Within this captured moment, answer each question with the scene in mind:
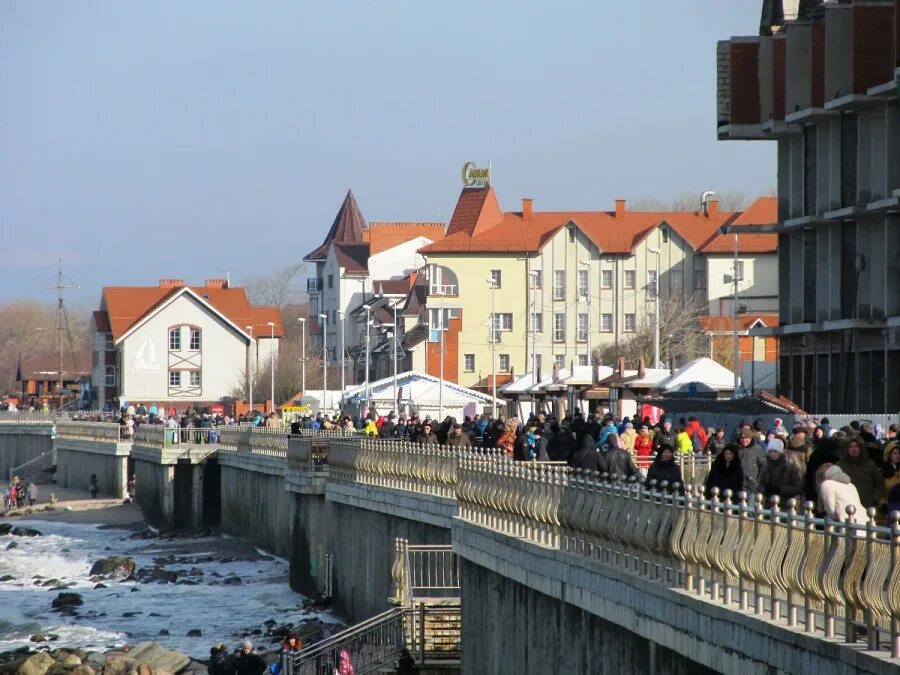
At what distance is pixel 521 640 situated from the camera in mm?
20844

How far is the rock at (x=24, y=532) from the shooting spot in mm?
66438

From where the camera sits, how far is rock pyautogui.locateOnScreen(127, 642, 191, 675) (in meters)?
34.1

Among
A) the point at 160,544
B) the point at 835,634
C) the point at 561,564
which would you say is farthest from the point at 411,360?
the point at 835,634

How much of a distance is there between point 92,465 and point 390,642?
60.6 metres

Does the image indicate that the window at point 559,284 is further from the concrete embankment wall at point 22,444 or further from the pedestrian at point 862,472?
the pedestrian at point 862,472

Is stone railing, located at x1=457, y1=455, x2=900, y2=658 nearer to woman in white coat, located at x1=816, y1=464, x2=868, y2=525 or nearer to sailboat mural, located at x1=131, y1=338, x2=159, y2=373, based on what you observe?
woman in white coat, located at x1=816, y1=464, x2=868, y2=525

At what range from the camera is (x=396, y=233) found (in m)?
136

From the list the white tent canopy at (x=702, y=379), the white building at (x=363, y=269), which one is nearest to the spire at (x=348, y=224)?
the white building at (x=363, y=269)

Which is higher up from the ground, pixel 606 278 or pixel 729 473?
pixel 606 278

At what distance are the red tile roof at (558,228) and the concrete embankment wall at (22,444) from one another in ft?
79.7

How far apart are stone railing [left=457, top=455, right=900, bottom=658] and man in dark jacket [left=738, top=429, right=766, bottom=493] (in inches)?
41.2

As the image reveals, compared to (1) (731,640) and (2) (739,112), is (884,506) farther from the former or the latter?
(2) (739,112)

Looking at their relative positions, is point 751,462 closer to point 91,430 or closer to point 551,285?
point 91,430

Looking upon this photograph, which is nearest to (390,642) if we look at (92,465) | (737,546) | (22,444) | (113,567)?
(737,546)
